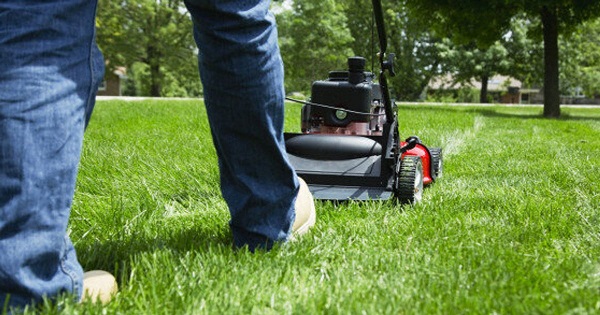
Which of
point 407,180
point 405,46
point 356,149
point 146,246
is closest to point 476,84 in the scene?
point 405,46

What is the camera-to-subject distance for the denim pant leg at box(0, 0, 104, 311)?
130cm

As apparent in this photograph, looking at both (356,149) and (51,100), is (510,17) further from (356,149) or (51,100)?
(51,100)

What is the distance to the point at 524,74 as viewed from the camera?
39.9 metres

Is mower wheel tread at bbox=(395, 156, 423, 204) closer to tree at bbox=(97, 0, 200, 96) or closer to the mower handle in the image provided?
the mower handle

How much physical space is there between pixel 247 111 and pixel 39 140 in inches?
22.7

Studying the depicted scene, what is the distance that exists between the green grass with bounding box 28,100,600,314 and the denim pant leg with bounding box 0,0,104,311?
4.0 inches

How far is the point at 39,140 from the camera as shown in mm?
1344

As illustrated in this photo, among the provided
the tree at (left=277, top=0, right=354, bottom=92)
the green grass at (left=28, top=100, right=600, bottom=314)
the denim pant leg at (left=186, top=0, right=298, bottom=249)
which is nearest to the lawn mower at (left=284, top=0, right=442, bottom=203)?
the green grass at (left=28, top=100, right=600, bottom=314)

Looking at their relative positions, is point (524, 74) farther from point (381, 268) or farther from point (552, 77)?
point (381, 268)

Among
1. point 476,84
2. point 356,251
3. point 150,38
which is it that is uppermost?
point 150,38

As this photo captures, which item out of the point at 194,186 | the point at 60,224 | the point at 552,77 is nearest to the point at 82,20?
the point at 60,224

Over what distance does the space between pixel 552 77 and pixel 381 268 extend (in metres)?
16.6

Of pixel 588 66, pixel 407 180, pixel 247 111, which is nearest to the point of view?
pixel 247 111

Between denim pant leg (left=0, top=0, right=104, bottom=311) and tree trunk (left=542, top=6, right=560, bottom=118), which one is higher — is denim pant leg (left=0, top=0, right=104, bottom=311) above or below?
below
